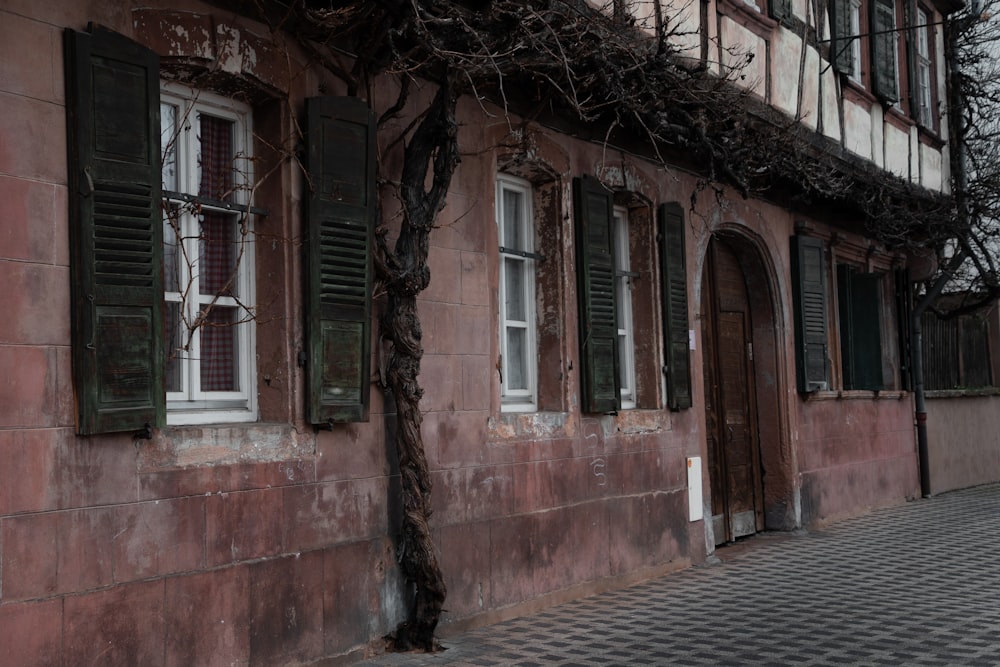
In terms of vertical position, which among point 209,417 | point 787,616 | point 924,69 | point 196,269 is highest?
point 924,69

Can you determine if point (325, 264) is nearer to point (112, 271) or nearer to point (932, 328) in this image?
point (112, 271)

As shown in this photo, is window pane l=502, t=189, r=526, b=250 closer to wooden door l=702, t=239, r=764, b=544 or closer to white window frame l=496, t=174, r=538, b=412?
white window frame l=496, t=174, r=538, b=412

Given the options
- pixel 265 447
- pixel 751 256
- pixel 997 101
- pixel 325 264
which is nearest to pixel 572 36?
pixel 325 264

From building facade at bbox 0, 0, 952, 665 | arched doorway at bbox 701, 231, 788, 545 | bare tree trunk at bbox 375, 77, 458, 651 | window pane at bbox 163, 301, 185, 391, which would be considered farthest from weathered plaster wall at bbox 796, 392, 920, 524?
window pane at bbox 163, 301, 185, 391

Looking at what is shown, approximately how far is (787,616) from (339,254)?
12.4 feet

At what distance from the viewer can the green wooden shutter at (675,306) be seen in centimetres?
945

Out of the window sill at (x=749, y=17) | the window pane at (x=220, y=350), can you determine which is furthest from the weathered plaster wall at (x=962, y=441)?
the window pane at (x=220, y=350)

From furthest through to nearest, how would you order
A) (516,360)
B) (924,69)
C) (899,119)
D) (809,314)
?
(924,69)
(899,119)
(809,314)
(516,360)

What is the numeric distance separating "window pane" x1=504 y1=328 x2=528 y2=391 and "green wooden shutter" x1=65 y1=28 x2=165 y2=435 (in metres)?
3.44

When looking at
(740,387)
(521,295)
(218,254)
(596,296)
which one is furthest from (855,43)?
(218,254)

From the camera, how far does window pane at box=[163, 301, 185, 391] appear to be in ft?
17.6

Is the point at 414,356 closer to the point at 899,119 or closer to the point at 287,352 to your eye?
the point at 287,352

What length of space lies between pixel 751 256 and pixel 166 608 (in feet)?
26.8

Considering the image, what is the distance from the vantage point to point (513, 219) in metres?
8.21
